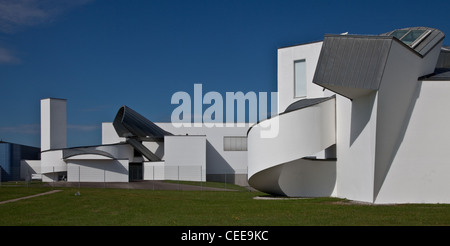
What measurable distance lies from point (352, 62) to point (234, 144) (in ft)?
129

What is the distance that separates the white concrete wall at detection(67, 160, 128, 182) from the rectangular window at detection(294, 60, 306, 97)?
Answer: 1964 cm

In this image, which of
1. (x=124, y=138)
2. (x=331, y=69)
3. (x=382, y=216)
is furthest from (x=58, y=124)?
(x=382, y=216)

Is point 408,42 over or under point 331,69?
over

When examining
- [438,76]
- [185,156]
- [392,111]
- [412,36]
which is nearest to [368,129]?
[392,111]

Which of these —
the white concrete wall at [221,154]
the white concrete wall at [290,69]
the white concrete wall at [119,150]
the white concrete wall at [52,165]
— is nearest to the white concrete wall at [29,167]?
the white concrete wall at [52,165]

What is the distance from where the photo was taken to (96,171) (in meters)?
48.5

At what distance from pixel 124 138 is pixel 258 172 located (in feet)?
120

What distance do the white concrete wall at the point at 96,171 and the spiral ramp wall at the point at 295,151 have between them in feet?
76.9

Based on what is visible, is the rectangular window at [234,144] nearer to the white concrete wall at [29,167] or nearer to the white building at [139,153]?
the white building at [139,153]

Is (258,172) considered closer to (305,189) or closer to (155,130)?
(305,189)

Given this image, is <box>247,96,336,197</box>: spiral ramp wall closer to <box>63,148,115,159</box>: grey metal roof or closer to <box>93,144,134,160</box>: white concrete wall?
<box>63,148,115,159</box>: grey metal roof

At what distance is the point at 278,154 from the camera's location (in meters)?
25.9

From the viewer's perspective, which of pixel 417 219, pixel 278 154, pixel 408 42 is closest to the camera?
pixel 417 219
